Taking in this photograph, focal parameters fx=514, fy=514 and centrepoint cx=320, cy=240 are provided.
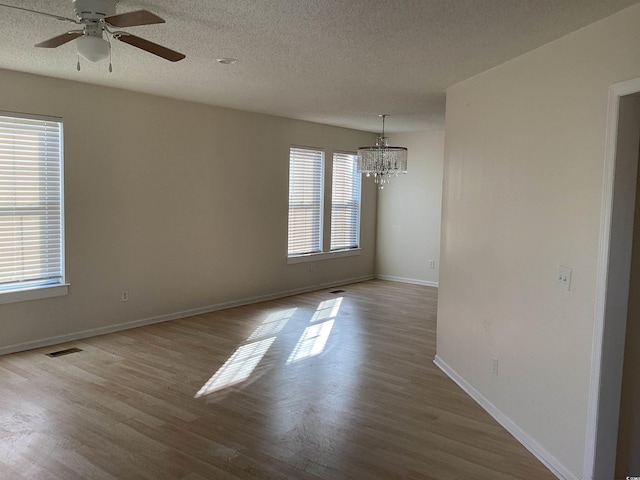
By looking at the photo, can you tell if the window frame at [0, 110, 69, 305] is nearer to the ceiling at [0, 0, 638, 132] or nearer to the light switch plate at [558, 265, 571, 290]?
the ceiling at [0, 0, 638, 132]

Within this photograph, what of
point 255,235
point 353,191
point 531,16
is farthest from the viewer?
point 353,191

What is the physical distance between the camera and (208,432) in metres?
3.15

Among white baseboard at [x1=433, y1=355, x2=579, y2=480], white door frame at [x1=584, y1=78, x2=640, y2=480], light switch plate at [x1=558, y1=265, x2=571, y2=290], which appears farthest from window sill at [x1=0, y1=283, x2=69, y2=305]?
white door frame at [x1=584, y1=78, x2=640, y2=480]

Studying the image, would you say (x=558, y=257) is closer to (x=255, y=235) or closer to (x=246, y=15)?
Result: (x=246, y=15)

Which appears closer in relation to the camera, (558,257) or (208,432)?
(558,257)

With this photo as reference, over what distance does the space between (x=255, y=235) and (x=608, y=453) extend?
492 cm

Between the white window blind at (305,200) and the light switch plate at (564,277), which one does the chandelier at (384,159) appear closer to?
the white window blind at (305,200)

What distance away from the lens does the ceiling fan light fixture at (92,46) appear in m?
2.48

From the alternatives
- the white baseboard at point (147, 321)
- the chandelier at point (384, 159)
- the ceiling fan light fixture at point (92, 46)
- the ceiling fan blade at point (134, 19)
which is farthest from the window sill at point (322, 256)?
the ceiling fan blade at point (134, 19)

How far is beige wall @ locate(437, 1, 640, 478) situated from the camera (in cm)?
258

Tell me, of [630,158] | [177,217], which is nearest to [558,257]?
[630,158]

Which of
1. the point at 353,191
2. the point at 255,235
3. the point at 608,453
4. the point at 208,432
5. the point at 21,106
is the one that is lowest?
the point at 208,432

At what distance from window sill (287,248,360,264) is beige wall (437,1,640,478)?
343 cm

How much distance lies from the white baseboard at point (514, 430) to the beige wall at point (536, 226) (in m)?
0.01
